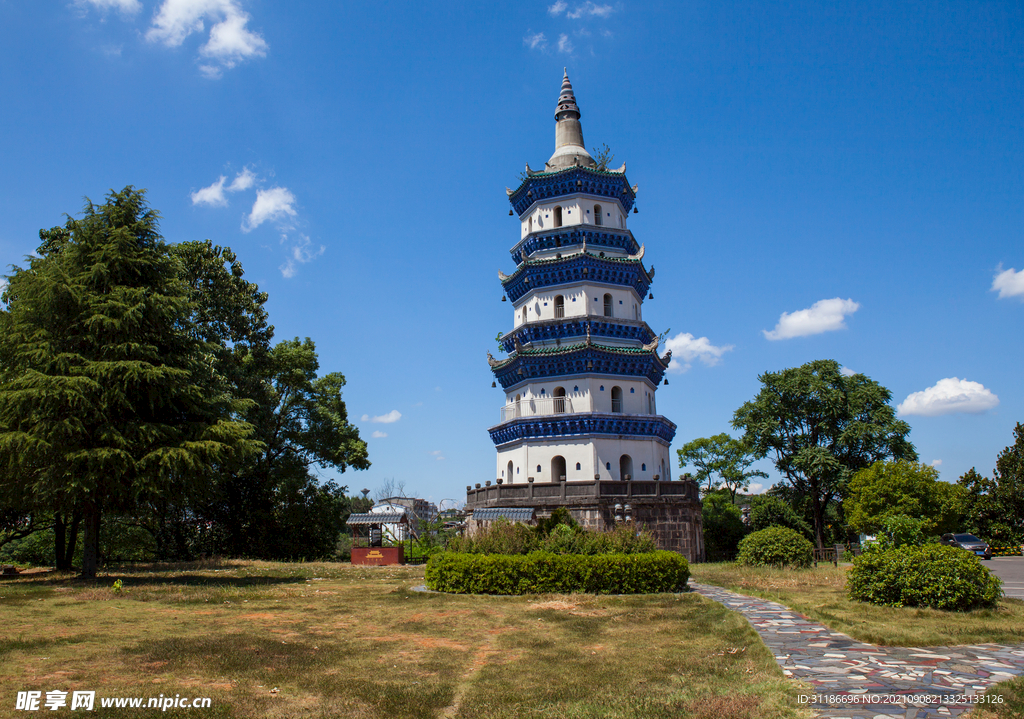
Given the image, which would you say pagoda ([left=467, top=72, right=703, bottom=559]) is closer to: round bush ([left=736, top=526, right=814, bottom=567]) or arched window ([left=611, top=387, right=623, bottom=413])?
arched window ([left=611, top=387, right=623, bottom=413])

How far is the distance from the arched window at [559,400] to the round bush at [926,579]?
20366 millimetres

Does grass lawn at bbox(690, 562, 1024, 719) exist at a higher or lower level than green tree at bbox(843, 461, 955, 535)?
lower

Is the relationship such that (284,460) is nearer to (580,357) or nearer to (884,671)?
(580,357)

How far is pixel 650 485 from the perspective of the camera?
30.6 meters

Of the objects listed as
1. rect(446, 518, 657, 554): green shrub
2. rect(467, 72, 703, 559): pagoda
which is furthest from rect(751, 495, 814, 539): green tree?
rect(446, 518, 657, 554): green shrub

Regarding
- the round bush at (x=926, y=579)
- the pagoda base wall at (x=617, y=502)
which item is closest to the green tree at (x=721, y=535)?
the pagoda base wall at (x=617, y=502)

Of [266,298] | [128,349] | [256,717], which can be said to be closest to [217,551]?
[266,298]

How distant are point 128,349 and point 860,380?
4326 centimetres

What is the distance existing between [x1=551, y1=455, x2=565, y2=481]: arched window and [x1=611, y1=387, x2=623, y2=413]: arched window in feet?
12.9

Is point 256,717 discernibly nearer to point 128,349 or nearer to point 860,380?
point 128,349

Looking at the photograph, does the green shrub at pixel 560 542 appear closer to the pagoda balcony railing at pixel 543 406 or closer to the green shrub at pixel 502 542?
the green shrub at pixel 502 542

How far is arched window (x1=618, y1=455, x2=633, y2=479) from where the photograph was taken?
34438 millimetres

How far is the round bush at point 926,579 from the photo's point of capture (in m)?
14.3

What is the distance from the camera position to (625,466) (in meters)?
34.8
